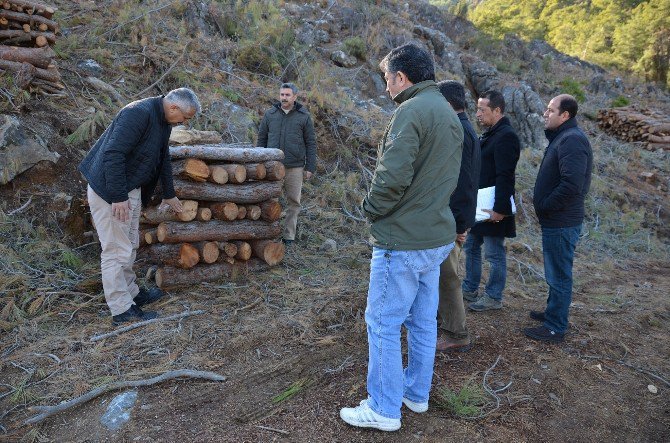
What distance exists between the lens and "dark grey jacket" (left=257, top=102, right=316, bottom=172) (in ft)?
21.2

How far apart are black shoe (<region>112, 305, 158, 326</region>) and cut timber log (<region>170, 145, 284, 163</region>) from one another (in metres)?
1.61

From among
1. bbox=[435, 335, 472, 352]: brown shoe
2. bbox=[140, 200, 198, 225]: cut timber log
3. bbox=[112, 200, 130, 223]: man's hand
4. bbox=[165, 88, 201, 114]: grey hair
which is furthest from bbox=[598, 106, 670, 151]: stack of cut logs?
bbox=[112, 200, 130, 223]: man's hand

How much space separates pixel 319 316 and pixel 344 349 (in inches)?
22.5

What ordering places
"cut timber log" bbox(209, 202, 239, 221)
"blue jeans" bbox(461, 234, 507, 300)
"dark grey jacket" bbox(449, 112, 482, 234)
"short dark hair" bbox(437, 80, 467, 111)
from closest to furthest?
"dark grey jacket" bbox(449, 112, 482, 234), "short dark hair" bbox(437, 80, 467, 111), "blue jeans" bbox(461, 234, 507, 300), "cut timber log" bbox(209, 202, 239, 221)

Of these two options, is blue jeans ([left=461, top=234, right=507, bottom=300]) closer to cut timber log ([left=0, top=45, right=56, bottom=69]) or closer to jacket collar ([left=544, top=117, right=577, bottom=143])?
jacket collar ([left=544, top=117, right=577, bottom=143])

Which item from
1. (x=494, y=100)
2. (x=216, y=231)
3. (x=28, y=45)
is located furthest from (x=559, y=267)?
(x=28, y=45)

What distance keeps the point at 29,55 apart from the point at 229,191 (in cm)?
357

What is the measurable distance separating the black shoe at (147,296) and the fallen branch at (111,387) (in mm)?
1381

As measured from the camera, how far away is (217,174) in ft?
16.8

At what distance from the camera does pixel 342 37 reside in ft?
44.7

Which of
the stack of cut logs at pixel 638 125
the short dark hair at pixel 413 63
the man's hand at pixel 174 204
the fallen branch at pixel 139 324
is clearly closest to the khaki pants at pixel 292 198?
the man's hand at pixel 174 204

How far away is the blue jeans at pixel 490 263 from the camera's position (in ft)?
15.8

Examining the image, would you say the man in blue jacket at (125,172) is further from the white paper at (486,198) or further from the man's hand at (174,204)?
the white paper at (486,198)

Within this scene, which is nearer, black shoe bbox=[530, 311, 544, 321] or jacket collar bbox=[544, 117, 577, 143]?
jacket collar bbox=[544, 117, 577, 143]
